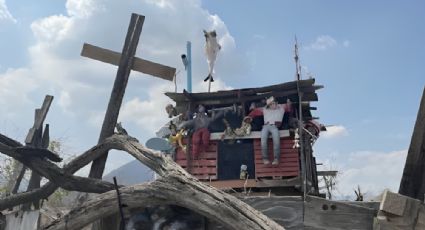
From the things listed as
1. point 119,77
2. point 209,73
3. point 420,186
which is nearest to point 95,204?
point 119,77

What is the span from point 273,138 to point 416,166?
4.75 metres

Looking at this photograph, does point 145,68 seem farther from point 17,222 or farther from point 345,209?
point 17,222

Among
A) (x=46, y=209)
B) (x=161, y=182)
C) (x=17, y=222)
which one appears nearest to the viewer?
(x=161, y=182)

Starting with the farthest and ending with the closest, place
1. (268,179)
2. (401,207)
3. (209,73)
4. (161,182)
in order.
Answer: (209,73), (268,179), (161,182), (401,207)

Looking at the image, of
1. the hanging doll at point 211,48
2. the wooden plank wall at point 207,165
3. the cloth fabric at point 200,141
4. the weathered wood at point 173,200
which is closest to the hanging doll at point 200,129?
the cloth fabric at point 200,141

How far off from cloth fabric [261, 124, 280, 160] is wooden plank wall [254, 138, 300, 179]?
0.60 ft

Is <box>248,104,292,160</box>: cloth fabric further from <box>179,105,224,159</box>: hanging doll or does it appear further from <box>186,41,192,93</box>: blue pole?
<box>186,41,192,93</box>: blue pole

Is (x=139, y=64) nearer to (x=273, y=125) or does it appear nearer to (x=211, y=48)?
(x=273, y=125)

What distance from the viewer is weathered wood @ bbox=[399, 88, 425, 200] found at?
5078 mm

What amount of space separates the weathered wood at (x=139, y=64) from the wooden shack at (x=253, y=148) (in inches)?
124

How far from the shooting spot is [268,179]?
9828mm

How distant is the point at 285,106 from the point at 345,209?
5.20 metres

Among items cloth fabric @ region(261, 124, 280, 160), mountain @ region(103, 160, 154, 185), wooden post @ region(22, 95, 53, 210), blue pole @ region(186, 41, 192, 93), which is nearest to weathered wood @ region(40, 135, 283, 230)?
mountain @ region(103, 160, 154, 185)

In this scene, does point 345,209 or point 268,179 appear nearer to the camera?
point 345,209
